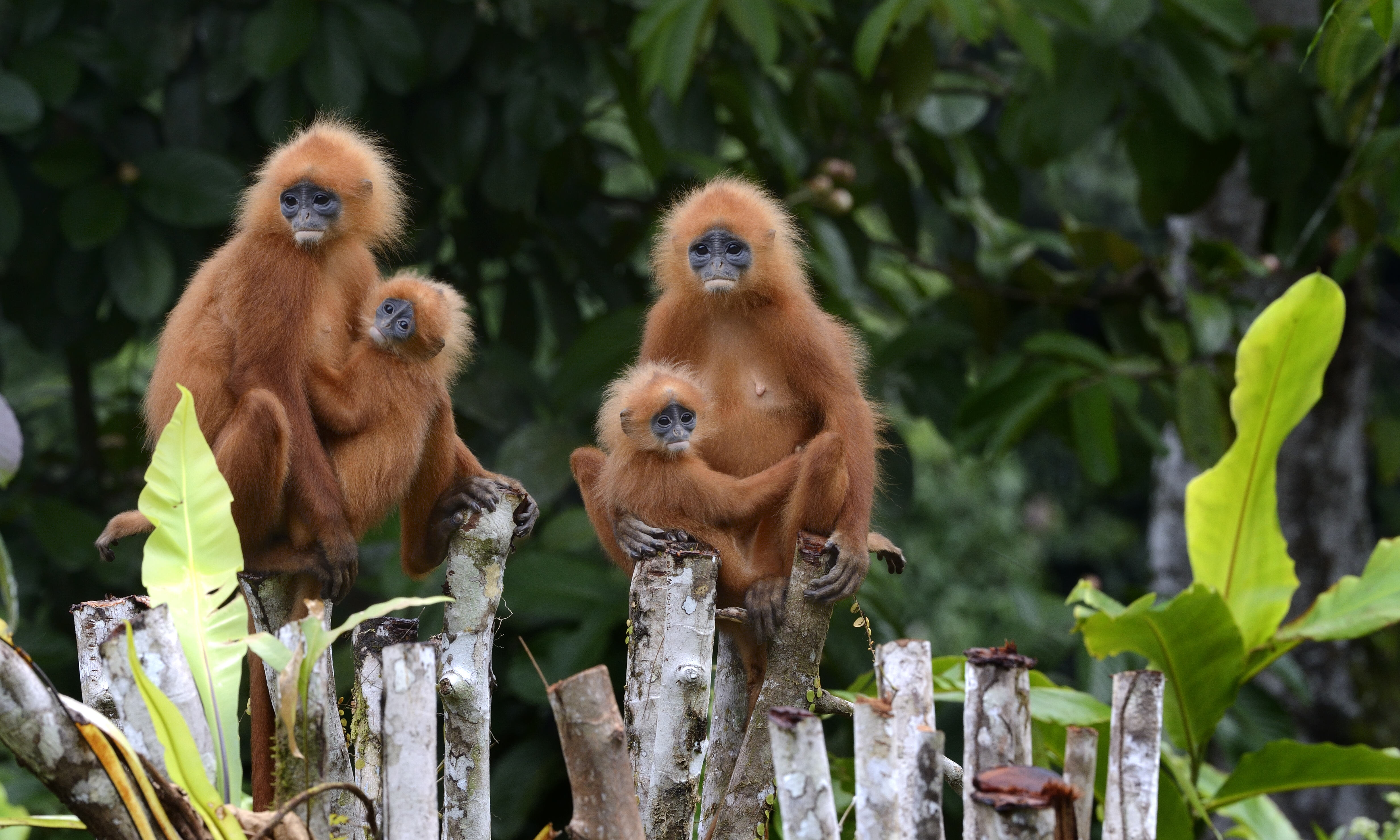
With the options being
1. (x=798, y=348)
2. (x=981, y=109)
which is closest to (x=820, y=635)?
(x=798, y=348)

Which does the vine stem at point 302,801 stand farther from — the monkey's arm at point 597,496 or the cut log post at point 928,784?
the monkey's arm at point 597,496

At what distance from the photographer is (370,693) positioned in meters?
2.78

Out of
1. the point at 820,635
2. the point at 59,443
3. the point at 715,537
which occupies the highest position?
the point at 59,443

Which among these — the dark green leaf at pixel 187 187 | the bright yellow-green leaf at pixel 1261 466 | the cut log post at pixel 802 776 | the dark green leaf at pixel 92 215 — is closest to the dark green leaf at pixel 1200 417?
the bright yellow-green leaf at pixel 1261 466

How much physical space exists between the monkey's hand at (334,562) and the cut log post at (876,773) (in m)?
1.40

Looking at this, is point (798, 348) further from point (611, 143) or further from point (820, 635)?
point (611, 143)

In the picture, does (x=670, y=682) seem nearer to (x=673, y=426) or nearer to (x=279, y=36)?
(x=673, y=426)

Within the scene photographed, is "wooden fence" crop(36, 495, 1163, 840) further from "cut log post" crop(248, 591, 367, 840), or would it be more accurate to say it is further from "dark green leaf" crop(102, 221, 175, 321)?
"dark green leaf" crop(102, 221, 175, 321)

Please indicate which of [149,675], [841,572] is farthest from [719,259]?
[149,675]

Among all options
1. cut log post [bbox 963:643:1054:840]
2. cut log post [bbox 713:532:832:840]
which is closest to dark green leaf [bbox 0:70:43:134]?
cut log post [bbox 713:532:832:840]

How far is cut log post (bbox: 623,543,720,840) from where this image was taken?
275cm

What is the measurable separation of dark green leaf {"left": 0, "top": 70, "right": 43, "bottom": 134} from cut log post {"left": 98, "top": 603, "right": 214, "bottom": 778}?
8.26ft

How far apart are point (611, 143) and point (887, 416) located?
2490 mm

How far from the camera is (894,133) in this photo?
6.29 metres
